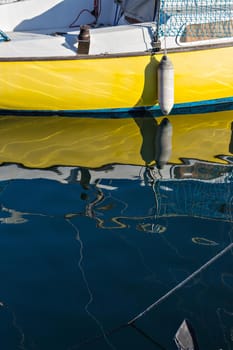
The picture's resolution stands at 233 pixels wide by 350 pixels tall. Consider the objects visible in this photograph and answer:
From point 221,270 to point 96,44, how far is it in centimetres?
501

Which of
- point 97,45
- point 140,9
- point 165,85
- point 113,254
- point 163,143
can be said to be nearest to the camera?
point 113,254

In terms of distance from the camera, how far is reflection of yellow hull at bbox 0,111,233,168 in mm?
10477

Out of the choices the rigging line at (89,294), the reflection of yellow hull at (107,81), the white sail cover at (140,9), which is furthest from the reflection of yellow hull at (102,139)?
the rigging line at (89,294)

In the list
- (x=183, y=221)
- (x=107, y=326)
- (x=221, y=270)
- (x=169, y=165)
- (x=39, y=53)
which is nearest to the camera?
(x=107, y=326)

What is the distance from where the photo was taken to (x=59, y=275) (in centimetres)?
755

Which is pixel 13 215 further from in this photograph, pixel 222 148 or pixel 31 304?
pixel 222 148

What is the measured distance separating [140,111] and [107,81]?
0.83 meters

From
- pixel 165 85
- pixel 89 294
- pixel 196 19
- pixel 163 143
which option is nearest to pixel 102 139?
pixel 163 143

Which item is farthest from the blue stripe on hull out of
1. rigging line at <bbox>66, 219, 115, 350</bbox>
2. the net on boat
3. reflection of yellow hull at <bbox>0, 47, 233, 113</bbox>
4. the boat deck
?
rigging line at <bbox>66, 219, 115, 350</bbox>

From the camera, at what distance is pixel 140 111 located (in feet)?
39.2

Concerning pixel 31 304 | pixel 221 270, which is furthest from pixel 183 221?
pixel 31 304

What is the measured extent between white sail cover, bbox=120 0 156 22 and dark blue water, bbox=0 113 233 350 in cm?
Answer: 294

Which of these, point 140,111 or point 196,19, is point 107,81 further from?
point 196,19

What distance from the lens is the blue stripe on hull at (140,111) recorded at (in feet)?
39.1
